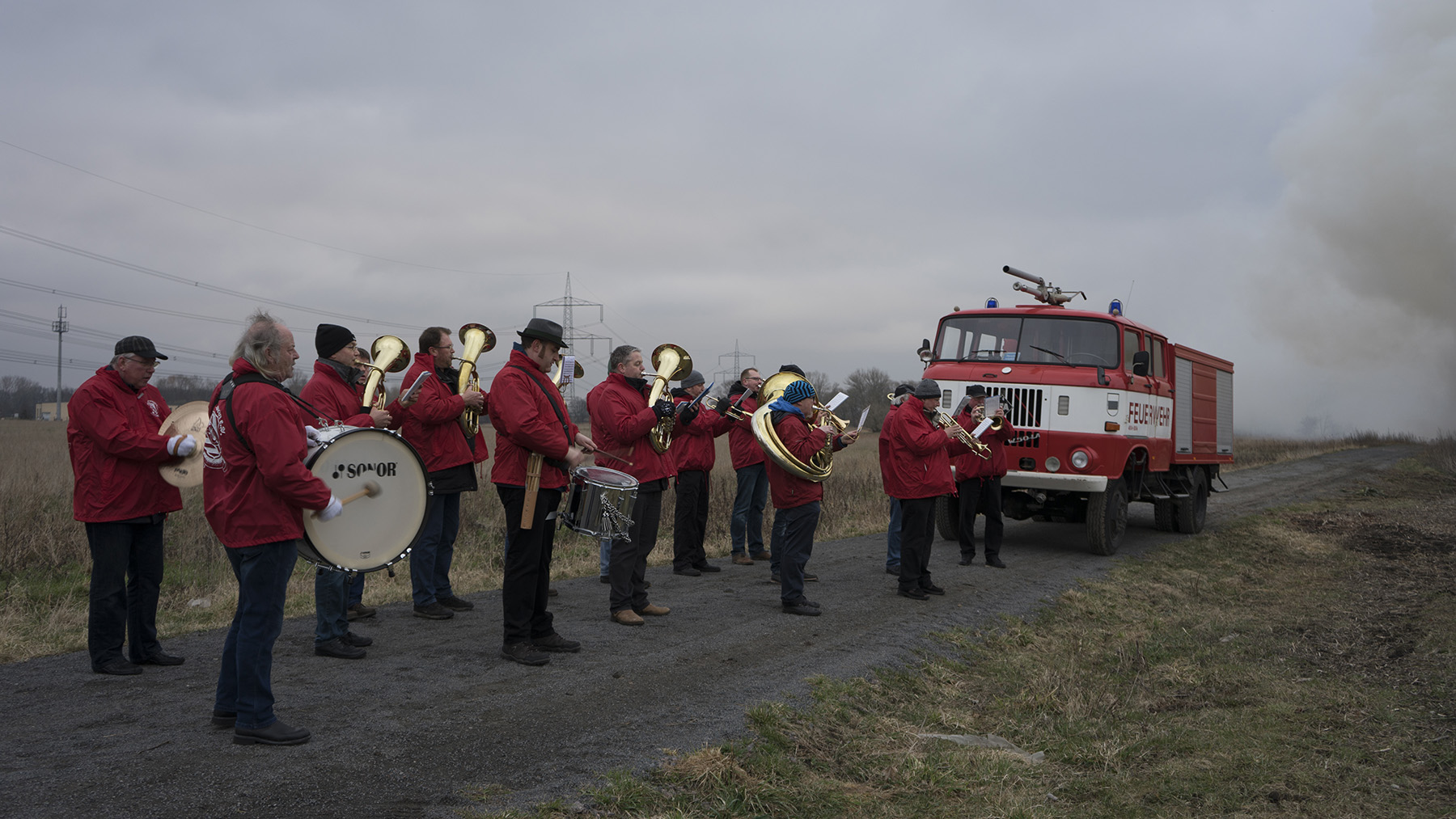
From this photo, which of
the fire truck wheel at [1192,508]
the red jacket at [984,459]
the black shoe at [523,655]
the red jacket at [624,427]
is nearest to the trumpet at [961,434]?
the red jacket at [984,459]

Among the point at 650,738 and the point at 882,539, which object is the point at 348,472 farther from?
the point at 882,539

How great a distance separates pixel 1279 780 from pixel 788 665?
113 inches

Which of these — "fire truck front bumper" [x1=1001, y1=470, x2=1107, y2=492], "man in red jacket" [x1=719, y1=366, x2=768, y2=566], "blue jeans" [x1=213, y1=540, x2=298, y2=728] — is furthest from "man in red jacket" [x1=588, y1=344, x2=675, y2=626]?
"fire truck front bumper" [x1=1001, y1=470, x2=1107, y2=492]

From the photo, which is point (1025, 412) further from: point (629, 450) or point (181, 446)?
point (181, 446)

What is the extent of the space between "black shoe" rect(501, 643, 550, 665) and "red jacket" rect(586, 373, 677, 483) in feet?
5.23

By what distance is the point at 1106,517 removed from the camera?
1195 centimetres

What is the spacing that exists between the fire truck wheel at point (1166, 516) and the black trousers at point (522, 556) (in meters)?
12.2

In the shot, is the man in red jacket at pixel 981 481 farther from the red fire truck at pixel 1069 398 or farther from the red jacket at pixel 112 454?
the red jacket at pixel 112 454

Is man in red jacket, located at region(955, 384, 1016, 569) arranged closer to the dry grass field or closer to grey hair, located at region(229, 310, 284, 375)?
the dry grass field

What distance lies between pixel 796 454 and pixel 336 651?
3.70 meters

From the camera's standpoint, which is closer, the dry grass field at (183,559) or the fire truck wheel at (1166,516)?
the dry grass field at (183,559)

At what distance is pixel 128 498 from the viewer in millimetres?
5527

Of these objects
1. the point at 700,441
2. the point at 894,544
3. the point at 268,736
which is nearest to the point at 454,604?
the point at 700,441

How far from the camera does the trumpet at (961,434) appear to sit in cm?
927
